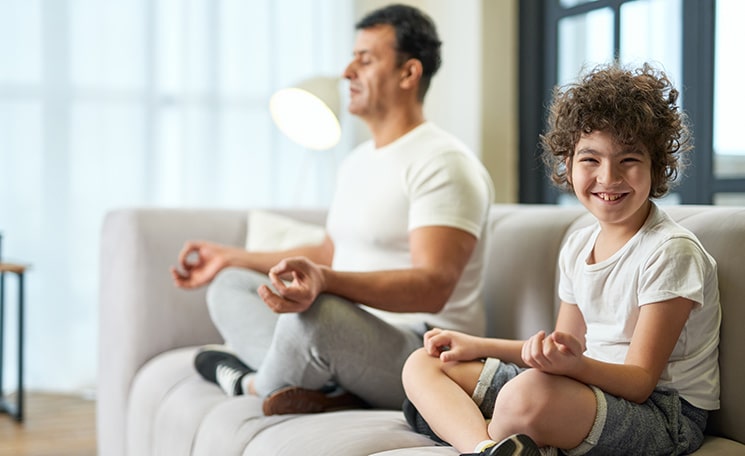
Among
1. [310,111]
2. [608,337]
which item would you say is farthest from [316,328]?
[310,111]

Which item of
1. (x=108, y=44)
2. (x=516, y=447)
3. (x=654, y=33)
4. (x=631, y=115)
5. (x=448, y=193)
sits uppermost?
(x=108, y=44)

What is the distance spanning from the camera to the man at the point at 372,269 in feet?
5.74

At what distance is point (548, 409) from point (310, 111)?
2.29 metres

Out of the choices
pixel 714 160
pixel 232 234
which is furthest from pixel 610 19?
pixel 232 234

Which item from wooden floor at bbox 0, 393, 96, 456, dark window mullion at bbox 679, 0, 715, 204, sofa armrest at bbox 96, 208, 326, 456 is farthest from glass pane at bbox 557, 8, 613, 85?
wooden floor at bbox 0, 393, 96, 456

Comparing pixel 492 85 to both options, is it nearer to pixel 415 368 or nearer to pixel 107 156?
pixel 107 156

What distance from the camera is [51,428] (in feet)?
10.8

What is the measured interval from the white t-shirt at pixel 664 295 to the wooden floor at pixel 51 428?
6.59ft

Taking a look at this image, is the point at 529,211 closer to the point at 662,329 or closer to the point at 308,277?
the point at 308,277

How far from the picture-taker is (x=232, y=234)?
2686 millimetres

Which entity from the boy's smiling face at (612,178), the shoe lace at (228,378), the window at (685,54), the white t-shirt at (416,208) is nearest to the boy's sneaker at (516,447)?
the boy's smiling face at (612,178)

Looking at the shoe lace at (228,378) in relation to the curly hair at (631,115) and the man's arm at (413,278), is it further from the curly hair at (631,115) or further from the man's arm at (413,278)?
the curly hair at (631,115)

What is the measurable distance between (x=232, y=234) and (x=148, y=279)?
264 mm

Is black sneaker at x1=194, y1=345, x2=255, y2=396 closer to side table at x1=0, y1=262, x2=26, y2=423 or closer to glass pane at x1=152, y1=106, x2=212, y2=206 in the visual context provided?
side table at x1=0, y1=262, x2=26, y2=423
